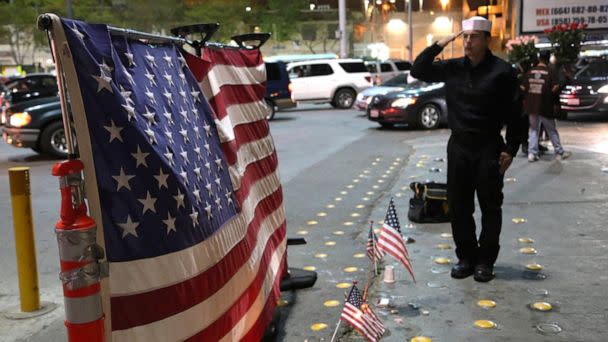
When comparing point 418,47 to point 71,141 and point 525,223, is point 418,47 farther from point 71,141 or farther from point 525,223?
point 71,141

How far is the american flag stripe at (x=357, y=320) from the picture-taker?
138 inches

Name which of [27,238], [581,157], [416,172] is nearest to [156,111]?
[27,238]

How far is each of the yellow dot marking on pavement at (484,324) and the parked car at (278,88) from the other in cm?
1640

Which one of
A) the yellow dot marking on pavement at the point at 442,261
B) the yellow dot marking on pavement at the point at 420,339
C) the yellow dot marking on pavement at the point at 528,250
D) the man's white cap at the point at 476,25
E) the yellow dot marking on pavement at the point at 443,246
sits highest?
the man's white cap at the point at 476,25

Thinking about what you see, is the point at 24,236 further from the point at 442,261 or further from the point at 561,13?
the point at 561,13

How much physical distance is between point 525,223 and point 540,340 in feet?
9.41

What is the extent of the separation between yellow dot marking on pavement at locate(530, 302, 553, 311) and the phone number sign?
17289 millimetres

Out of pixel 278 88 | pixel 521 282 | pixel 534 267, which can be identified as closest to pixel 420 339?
pixel 521 282

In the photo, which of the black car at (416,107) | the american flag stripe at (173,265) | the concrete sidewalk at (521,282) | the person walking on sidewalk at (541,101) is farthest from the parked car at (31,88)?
the american flag stripe at (173,265)

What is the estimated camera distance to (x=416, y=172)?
9453mm

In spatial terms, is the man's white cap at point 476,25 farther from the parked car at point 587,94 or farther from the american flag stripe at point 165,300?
the parked car at point 587,94

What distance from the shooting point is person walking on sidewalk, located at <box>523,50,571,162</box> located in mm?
9742

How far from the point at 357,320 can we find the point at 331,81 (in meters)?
21.1

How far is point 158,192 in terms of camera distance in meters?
2.30
